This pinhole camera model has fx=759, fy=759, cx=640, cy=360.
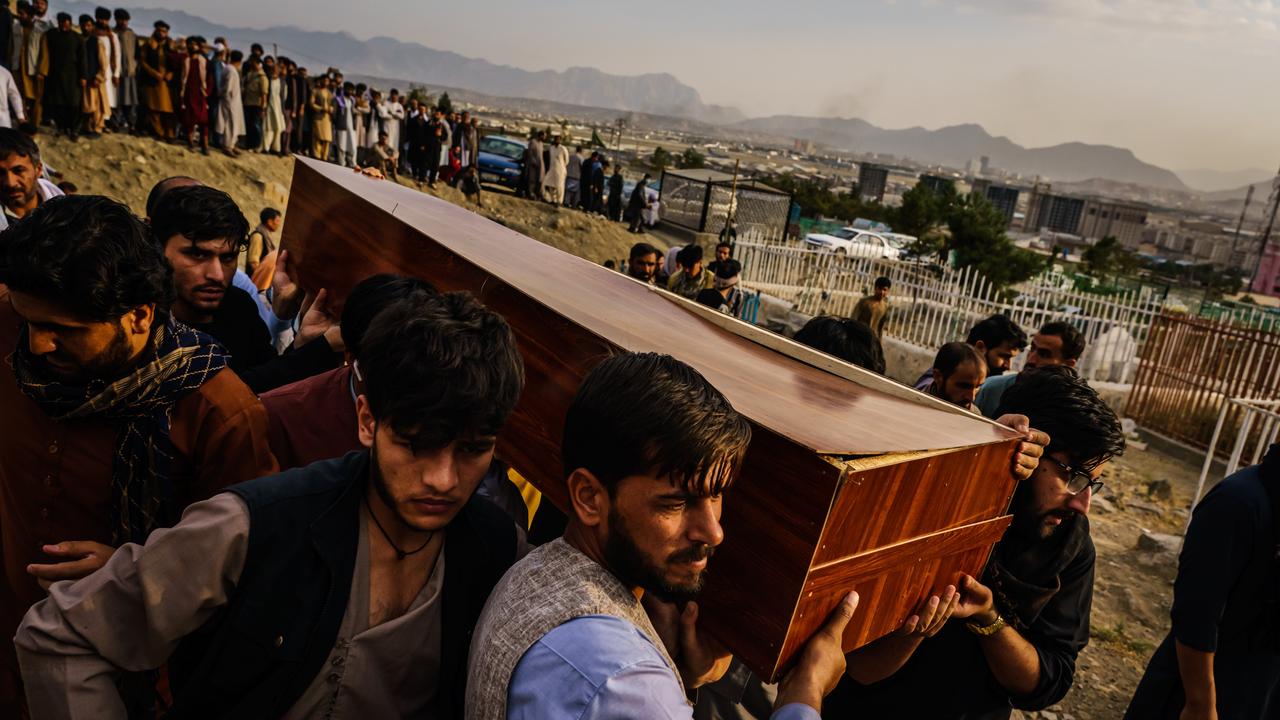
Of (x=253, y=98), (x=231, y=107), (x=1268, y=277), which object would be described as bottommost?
(x=1268, y=277)

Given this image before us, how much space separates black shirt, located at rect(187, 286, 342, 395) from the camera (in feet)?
7.66

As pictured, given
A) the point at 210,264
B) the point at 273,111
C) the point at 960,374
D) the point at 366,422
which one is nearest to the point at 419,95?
the point at 273,111

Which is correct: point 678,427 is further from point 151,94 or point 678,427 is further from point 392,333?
point 151,94

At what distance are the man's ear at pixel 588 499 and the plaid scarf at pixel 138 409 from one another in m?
0.92

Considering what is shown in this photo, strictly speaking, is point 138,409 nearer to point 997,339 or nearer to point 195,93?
point 997,339

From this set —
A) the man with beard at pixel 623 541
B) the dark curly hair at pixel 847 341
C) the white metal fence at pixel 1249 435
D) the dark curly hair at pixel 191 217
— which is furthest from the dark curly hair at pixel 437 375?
the white metal fence at pixel 1249 435

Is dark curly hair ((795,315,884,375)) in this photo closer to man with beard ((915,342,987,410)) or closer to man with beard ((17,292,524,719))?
man with beard ((915,342,987,410))

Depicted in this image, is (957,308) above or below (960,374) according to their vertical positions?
below

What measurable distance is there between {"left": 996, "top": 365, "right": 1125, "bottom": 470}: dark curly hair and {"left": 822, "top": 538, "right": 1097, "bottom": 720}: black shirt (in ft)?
0.95

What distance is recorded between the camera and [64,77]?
10734mm

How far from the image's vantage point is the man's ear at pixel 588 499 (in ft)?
3.92

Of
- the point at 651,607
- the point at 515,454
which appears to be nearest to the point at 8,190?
the point at 515,454

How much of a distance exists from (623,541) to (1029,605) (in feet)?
3.92

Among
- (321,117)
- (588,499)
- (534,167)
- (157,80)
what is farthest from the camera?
(534,167)
